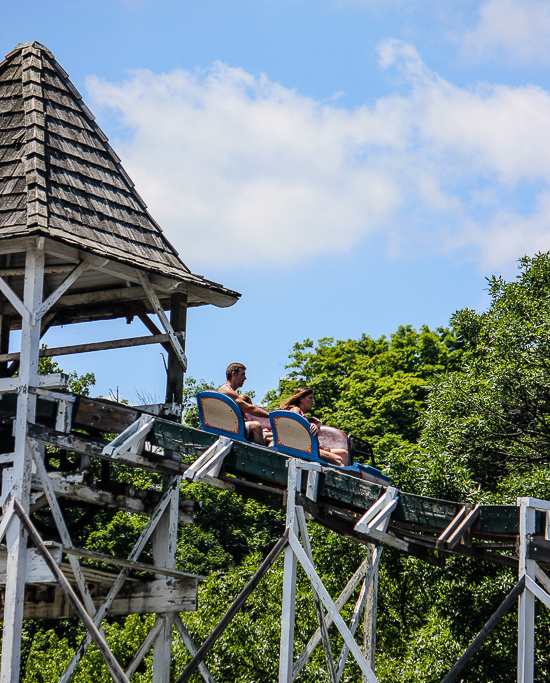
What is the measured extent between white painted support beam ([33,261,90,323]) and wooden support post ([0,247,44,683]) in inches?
2.2

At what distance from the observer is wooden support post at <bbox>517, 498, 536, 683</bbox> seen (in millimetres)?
8305

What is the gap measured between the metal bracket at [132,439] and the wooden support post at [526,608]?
371 centimetres

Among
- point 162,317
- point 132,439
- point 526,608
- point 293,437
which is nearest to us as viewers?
point 526,608

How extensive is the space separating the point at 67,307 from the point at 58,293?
9.74 feet

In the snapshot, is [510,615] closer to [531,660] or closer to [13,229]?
[531,660]

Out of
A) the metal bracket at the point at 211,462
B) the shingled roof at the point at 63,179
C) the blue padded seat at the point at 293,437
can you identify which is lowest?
the metal bracket at the point at 211,462

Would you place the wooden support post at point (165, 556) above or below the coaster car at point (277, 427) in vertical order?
below

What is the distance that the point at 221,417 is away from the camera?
9.73 m

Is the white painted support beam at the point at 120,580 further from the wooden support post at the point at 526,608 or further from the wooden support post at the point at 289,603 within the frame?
the wooden support post at the point at 526,608

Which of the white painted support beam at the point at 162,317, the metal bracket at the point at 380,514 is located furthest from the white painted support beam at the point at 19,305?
the metal bracket at the point at 380,514

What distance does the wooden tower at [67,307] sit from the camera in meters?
9.71

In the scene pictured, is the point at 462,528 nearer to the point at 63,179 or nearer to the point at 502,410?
the point at 63,179

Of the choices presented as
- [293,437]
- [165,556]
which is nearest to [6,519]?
[165,556]

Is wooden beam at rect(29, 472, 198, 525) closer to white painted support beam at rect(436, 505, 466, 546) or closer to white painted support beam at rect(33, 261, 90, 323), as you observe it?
white painted support beam at rect(33, 261, 90, 323)
